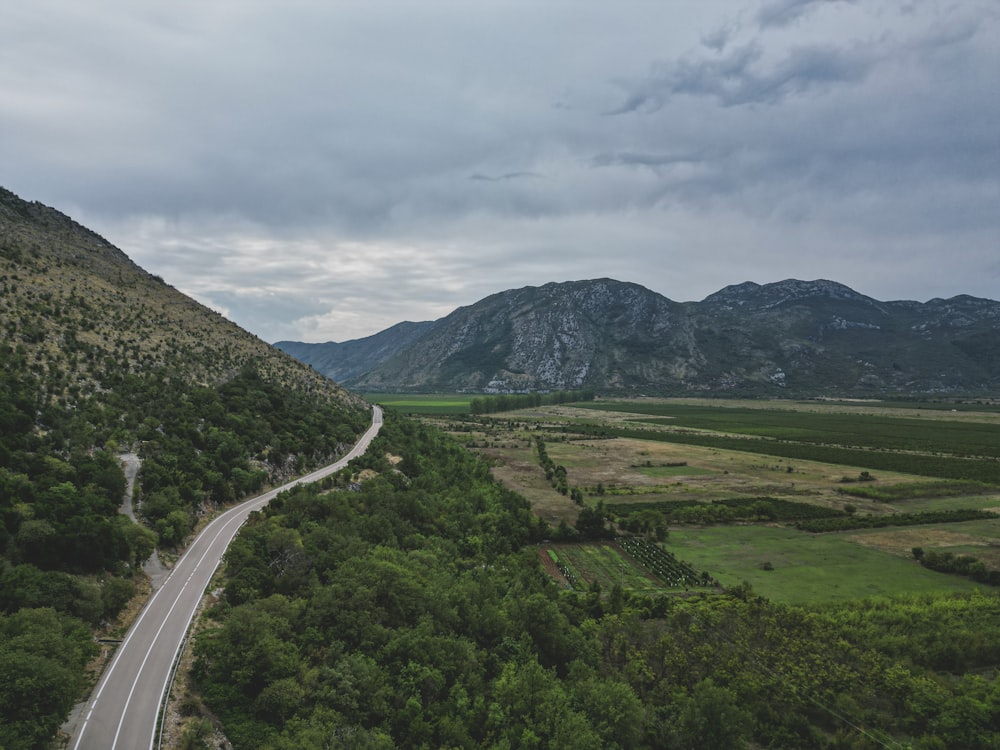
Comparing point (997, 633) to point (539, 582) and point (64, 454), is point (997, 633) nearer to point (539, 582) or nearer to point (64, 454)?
point (539, 582)

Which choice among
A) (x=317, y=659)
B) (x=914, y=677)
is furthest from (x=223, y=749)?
(x=914, y=677)

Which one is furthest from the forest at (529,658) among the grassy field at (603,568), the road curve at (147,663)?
the grassy field at (603,568)

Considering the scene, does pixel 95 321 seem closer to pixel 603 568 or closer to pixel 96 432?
pixel 96 432

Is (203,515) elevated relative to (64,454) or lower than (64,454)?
lower

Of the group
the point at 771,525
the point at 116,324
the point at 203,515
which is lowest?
the point at 771,525

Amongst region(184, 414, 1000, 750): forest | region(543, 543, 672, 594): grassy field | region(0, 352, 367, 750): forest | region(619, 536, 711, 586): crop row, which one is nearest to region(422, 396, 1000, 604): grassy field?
region(543, 543, 672, 594): grassy field

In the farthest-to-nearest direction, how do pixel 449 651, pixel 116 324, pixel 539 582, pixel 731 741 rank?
1. pixel 116 324
2. pixel 539 582
3. pixel 449 651
4. pixel 731 741

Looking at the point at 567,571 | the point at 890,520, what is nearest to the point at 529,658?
the point at 567,571
